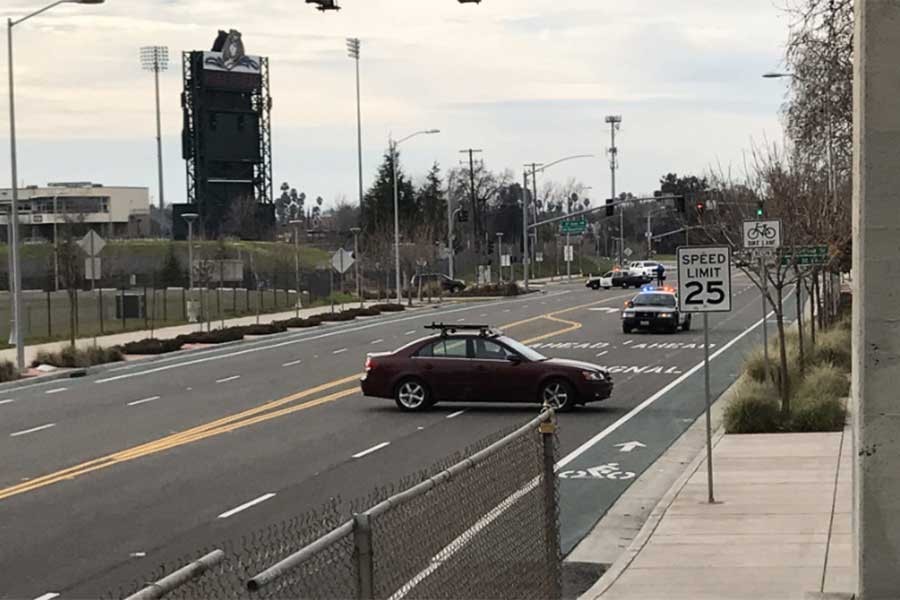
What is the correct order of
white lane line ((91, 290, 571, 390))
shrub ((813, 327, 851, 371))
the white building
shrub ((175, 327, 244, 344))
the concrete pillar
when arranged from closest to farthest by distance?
Answer: the concrete pillar < shrub ((813, 327, 851, 371)) < white lane line ((91, 290, 571, 390)) < shrub ((175, 327, 244, 344)) < the white building

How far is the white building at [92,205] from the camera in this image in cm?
16150

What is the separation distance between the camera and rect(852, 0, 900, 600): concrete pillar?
8.27 m

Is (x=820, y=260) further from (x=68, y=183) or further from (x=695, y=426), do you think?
(x=68, y=183)

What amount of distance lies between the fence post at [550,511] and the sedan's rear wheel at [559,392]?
14.9 metres

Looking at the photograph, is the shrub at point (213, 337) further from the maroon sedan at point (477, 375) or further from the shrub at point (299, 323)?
the maroon sedan at point (477, 375)

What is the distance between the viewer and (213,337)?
4700 cm

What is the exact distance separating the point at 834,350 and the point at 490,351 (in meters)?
8.42

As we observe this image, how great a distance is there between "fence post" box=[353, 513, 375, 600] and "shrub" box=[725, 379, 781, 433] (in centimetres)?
1559

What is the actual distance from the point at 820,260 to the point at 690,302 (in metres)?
11.4

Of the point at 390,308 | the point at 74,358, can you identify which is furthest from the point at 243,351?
the point at 390,308

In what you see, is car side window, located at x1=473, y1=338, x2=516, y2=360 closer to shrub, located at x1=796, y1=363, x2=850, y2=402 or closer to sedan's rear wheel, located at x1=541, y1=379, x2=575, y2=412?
sedan's rear wheel, located at x1=541, y1=379, x2=575, y2=412

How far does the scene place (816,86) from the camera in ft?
85.0

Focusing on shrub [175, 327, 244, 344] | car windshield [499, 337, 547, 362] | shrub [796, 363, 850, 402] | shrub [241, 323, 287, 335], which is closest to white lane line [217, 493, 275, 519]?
car windshield [499, 337, 547, 362]

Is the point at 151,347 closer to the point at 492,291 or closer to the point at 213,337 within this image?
the point at 213,337
